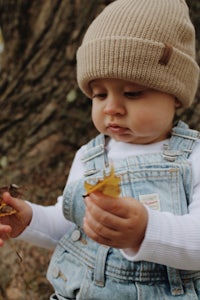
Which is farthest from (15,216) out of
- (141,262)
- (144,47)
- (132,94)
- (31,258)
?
(31,258)


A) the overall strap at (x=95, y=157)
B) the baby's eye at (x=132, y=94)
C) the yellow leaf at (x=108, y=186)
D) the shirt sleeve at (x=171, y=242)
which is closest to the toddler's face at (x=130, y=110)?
the baby's eye at (x=132, y=94)

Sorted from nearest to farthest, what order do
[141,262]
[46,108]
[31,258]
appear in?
1. [141,262]
2. [31,258]
3. [46,108]

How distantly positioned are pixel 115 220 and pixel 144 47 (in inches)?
26.2

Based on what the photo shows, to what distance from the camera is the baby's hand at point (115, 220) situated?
1271 mm

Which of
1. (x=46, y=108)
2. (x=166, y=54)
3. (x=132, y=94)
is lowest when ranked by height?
(x=46, y=108)

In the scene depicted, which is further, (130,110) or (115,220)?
(130,110)

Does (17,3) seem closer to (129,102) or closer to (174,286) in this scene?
(129,102)

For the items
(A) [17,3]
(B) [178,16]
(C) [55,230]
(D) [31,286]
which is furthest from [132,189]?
(A) [17,3]

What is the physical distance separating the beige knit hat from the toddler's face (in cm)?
4

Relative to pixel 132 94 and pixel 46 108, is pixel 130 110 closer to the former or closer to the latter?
pixel 132 94

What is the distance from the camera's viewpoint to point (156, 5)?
5.71 feet

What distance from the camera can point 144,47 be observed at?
64.6 inches

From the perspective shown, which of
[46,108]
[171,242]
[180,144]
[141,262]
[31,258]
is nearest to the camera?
[171,242]

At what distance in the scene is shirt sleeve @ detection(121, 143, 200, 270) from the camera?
1.40m
